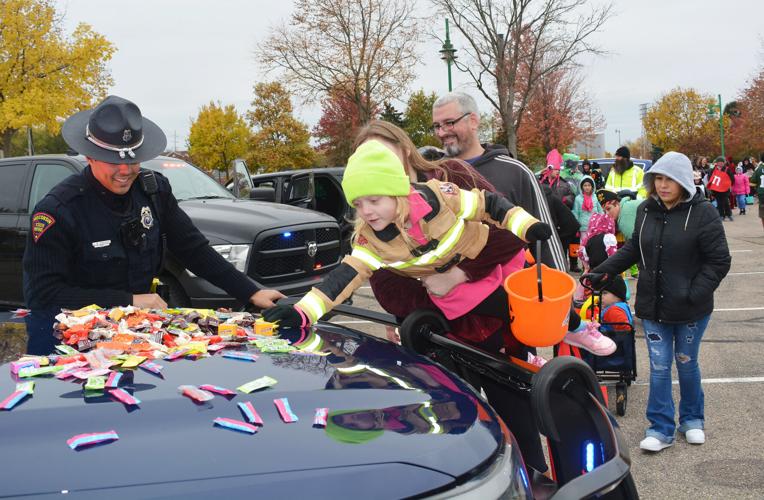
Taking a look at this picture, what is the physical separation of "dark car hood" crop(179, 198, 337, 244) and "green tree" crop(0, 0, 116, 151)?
1598 cm

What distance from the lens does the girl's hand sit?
110 inches

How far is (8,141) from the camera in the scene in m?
21.8

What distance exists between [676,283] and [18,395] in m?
3.74

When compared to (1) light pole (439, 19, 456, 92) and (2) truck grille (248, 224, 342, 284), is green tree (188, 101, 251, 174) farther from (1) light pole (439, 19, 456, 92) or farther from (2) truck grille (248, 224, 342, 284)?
(2) truck grille (248, 224, 342, 284)

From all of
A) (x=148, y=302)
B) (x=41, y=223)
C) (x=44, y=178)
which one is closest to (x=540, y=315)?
(x=148, y=302)

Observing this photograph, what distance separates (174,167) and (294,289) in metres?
2.12

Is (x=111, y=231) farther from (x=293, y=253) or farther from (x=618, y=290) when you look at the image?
(x=618, y=290)

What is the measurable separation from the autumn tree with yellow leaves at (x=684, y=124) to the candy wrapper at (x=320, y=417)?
66209 millimetres

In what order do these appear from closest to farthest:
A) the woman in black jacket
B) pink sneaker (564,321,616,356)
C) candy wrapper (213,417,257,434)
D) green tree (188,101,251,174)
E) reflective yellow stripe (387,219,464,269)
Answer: candy wrapper (213,417,257,434) → reflective yellow stripe (387,219,464,269) → pink sneaker (564,321,616,356) → the woman in black jacket → green tree (188,101,251,174)

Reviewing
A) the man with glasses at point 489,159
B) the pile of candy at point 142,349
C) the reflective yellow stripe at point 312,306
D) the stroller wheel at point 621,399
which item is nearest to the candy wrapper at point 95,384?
the pile of candy at point 142,349

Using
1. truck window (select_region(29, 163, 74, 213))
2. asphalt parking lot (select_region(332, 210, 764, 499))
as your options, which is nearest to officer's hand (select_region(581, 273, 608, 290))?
asphalt parking lot (select_region(332, 210, 764, 499))

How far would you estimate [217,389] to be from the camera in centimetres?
166

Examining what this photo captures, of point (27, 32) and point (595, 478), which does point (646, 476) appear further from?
point (27, 32)

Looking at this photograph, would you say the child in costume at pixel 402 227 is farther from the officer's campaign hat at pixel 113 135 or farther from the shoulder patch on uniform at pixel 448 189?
the officer's campaign hat at pixel 113 135
